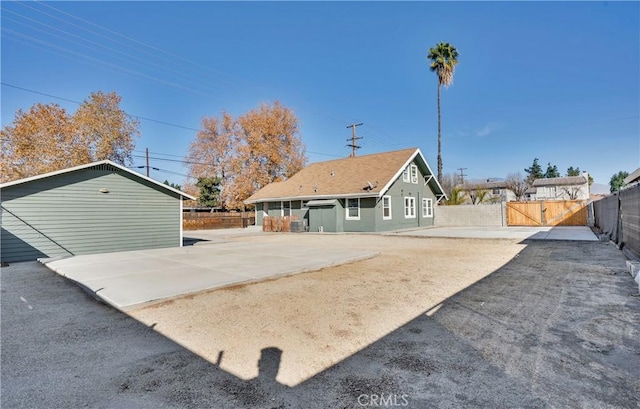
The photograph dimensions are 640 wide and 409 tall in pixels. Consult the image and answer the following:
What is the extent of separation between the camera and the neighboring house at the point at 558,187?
49.8 meters

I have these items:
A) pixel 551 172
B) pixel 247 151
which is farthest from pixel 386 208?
pixel 551 172

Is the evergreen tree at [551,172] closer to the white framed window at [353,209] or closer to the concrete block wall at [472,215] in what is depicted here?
the concrete block wall at [472,215]

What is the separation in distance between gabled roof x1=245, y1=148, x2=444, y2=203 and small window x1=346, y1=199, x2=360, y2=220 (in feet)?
2.27

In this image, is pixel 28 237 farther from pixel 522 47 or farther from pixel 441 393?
pixel 522 47

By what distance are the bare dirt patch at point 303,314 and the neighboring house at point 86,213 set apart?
8070 mm

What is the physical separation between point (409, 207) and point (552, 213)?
10.2 metres

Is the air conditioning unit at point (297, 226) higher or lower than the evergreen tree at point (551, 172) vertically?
lower

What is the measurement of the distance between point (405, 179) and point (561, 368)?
19993mm

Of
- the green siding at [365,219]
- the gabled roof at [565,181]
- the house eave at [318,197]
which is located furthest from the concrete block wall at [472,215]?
the gabled roof at [565,181]

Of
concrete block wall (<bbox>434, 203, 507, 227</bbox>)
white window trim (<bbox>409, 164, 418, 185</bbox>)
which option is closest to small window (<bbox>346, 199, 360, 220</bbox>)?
white window trim (<bbox>409, 164, 418, 185</bbox>)

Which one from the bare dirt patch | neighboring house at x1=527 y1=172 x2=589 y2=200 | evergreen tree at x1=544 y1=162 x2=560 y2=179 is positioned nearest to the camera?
the bare dirt patch

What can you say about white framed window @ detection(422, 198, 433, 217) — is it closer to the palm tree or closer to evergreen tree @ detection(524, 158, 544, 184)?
the palm tree

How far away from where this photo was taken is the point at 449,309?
4.67 metres

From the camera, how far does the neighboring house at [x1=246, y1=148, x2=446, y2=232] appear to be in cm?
2006
